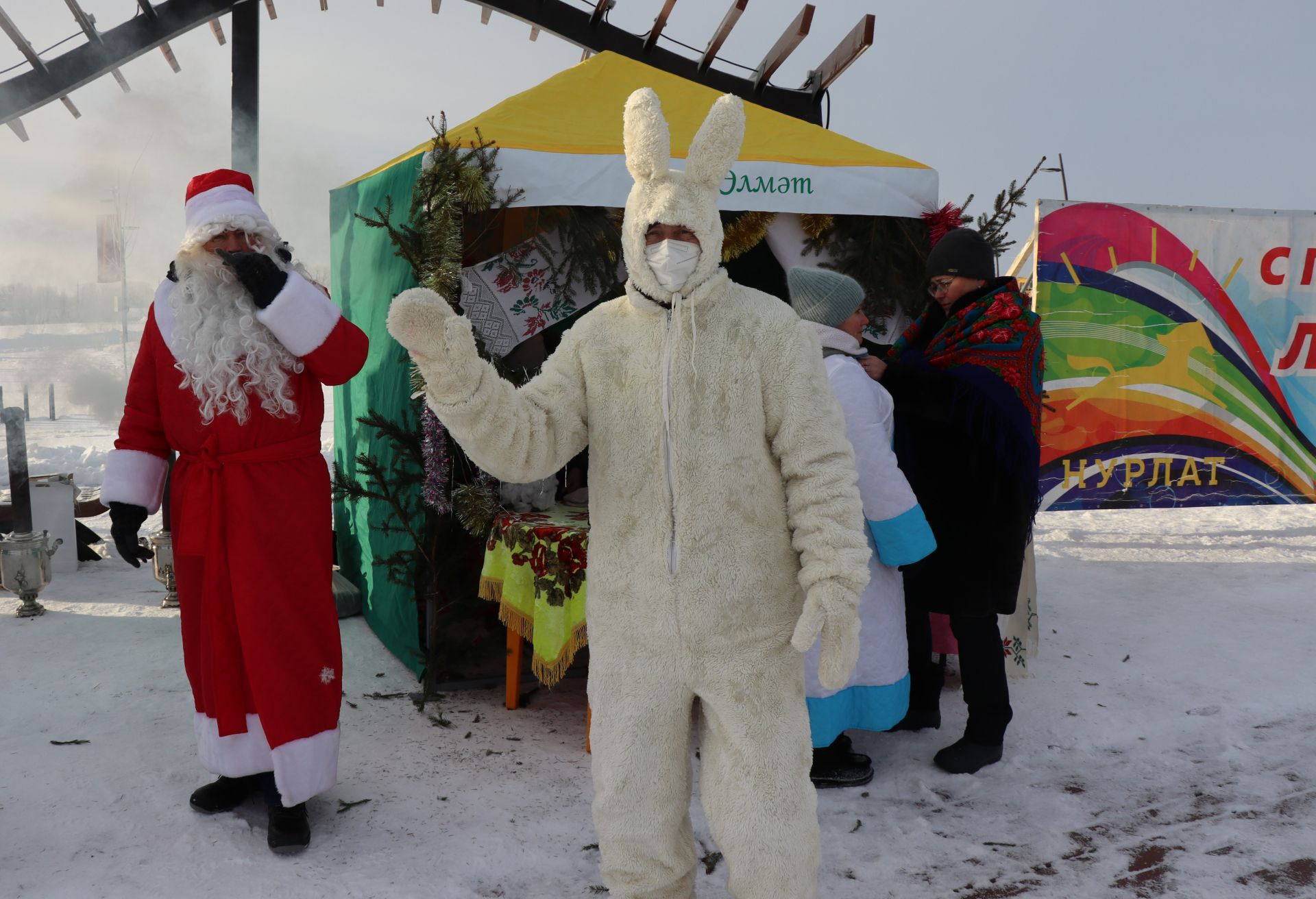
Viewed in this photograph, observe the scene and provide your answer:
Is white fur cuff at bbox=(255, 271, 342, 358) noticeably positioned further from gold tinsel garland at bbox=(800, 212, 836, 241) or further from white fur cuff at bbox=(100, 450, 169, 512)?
gold tinsel garland at bbox=(800, 212, 836, 241)

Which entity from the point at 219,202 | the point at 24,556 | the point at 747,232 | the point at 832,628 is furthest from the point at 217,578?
the point at 24,556

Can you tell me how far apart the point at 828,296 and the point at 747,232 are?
5.21 feet

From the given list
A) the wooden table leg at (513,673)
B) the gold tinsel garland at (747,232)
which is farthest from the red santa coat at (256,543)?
the gold tinsel garland at (747,232)

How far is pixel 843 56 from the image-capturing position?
7.20 metres

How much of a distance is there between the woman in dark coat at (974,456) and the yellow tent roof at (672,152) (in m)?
0.96

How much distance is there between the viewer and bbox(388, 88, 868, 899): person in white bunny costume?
6.10 ft

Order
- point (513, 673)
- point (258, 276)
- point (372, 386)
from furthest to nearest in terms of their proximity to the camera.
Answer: point (372, 386)
point (513, 673)
point (258, 276)

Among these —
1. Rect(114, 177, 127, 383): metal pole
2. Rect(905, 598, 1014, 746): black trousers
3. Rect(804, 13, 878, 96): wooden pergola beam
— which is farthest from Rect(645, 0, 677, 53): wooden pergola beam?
Rect(114, 177, 127, 383): metal pole

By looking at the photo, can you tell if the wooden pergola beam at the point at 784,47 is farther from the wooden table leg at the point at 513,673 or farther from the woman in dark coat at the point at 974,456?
the wooden table leg at the point at 513,673

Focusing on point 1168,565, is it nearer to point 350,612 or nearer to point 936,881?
point 936,881

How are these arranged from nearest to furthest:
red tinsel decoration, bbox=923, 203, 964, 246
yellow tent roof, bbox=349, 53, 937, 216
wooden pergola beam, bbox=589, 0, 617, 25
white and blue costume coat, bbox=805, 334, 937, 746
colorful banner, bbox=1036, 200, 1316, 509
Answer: white and blue costume coat, bbox=805, 334, 937, 746 < yellow tent roof, bbox=349, 53, 937, 216 < red tinsel decoration, bbox=923, 203, 964, 246 < colorful banner, bbox=1036, 200, 1316, 509 < wooden pergola beam, bbox=589, 0, 617, 25

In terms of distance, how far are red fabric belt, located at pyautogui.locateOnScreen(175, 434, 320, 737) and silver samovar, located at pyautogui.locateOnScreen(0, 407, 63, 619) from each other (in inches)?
128

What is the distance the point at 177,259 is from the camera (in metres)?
2.78

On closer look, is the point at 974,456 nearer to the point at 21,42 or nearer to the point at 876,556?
the point at 876,556
